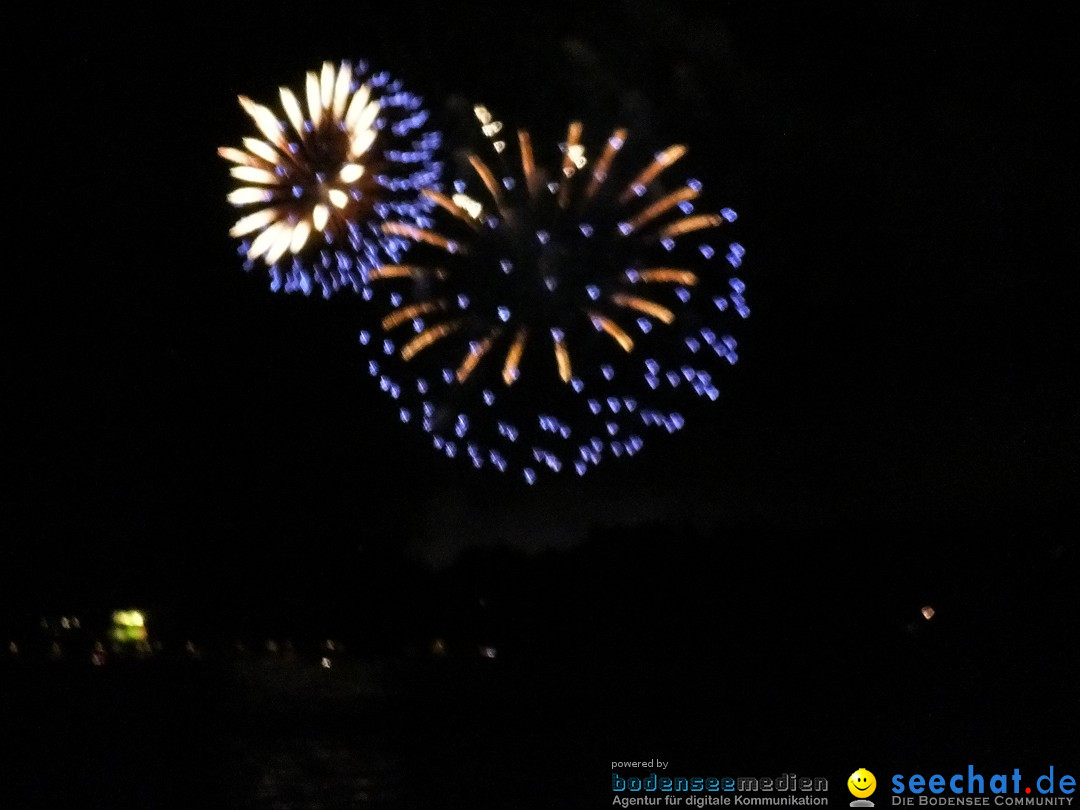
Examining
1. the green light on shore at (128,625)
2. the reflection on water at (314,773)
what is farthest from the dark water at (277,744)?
the green light on shore at (128,625)

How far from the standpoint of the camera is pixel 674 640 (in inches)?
1001

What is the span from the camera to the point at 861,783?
955cm

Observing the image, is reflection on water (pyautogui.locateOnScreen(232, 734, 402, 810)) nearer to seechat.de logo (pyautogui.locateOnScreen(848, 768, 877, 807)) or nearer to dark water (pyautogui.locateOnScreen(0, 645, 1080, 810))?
dark water (pyautogui.locateOnScreen(0, 645, 1080, 810))

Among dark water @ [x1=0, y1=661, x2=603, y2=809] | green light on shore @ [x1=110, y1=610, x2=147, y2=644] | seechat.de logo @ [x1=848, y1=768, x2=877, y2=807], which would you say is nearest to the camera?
seechat.de logo @ [x1=848, y1=768, x2=877, y2=807]

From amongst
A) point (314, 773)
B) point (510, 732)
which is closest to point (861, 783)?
point (510, 732)

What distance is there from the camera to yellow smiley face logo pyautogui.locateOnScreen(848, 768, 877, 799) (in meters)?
9.37

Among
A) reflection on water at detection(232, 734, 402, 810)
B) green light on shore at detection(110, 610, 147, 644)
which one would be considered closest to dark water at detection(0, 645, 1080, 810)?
reflection on water at detection(232, 734, 402, 810)

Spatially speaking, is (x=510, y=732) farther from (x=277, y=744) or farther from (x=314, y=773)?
(x=314, y=773)

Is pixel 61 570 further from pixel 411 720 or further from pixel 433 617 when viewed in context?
pixel 411 720

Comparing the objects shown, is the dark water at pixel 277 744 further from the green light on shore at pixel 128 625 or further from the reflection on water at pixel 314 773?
the green light on shore at pixel 128 625

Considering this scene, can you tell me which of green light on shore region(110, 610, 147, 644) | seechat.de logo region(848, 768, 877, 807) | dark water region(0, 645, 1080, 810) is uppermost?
green light on shore region(110, 610, 147, 644)

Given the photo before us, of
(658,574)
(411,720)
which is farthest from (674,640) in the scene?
(658,574)

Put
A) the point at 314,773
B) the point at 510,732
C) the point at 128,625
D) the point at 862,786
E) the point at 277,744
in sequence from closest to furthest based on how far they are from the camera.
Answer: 1. the point at 862,786
2. the point at 314,773
3. the point at 277,744
4. the point at 510,732
5. the point at 128,625

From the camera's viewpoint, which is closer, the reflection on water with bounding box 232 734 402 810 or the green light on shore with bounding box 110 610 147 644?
the reflection on water with bounding box 232 734 402 810
